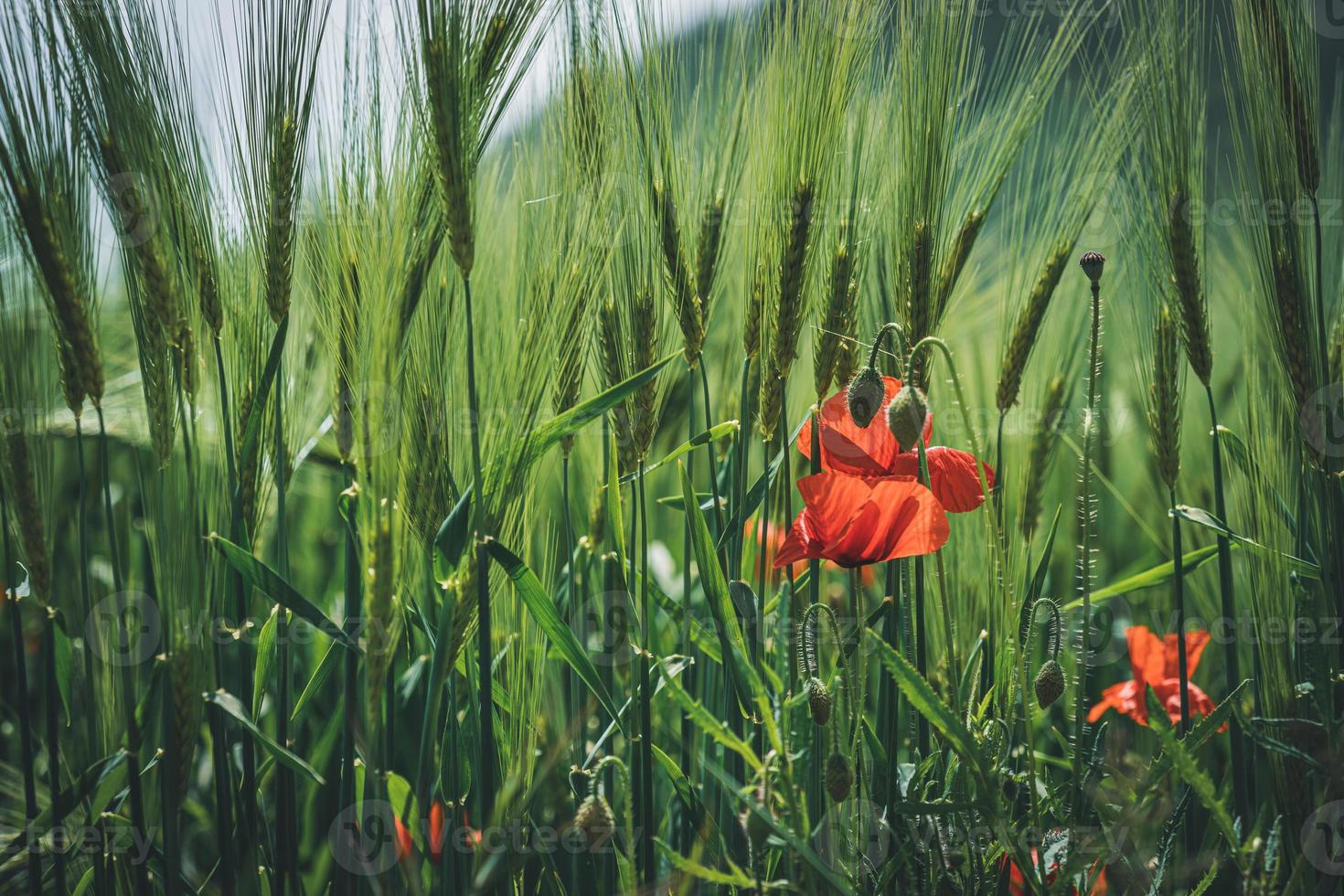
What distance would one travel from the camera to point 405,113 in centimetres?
76

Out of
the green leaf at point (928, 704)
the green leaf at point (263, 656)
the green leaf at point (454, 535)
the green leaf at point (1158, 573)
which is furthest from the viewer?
the green leaf at point (1158, 573)

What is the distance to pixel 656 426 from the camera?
844 mm

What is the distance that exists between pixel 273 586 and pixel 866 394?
439mm

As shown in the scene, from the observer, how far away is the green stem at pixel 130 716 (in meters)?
0.69

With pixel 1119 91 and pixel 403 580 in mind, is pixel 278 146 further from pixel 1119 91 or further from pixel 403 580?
pixel 1119 91

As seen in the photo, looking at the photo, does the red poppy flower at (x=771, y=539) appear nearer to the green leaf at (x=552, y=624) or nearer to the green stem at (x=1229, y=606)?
the green leaf at (x=552, y=624)

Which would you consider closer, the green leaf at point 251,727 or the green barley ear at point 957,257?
the green leaf at point 251,727

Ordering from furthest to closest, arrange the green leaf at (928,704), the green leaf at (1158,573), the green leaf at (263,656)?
1. the green leaf at (1158,573)
2. the green leaf at (263,656)
3. the green leaf at (928,704)

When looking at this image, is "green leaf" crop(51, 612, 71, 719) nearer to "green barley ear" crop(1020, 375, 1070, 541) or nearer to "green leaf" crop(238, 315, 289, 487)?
"green leaf" crop(238, 315, 289, 487)

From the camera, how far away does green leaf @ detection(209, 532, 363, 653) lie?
0.67 m

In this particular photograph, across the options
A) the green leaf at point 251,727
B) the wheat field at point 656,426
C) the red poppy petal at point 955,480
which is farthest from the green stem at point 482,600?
the red poppy petal at point 955,480

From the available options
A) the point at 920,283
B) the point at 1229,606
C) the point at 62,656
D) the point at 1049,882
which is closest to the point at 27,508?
the point at 62,656

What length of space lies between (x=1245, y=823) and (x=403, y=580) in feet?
2.41

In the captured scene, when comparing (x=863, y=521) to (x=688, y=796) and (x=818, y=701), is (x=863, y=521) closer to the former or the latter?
(x=818, y=701)
